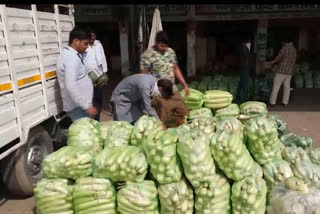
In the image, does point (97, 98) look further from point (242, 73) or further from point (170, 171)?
point (242, 73)

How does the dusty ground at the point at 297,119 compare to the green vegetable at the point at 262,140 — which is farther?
the dusty ground at the point at 297,119

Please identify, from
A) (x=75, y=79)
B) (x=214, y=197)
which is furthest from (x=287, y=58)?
(x=214, y=197)

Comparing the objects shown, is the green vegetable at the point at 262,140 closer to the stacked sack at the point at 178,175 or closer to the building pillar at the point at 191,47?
the stacked sack at the point at 178,175

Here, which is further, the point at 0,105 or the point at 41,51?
the point at 41,51

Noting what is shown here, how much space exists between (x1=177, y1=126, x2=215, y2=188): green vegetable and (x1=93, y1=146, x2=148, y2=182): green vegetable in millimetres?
371

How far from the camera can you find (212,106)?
4.50 meters

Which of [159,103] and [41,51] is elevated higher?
[41,51]

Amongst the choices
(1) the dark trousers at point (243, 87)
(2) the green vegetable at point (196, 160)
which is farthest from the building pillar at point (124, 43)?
(2) the green vegetable at point (196, 160)

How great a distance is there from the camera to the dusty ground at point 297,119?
13.5 ft

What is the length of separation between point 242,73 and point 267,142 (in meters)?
6.15

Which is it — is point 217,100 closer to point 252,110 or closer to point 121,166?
point 252,110

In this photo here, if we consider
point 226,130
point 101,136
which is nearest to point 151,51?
point 101,136

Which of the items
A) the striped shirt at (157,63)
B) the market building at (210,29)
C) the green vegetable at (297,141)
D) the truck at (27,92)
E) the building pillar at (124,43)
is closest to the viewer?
the truck at (27,92)

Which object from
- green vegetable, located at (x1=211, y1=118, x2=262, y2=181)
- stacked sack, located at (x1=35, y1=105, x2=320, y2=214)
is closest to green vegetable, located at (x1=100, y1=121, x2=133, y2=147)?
stacked sack, located at (x1=35, y1=105, x2=320, y2=214)
